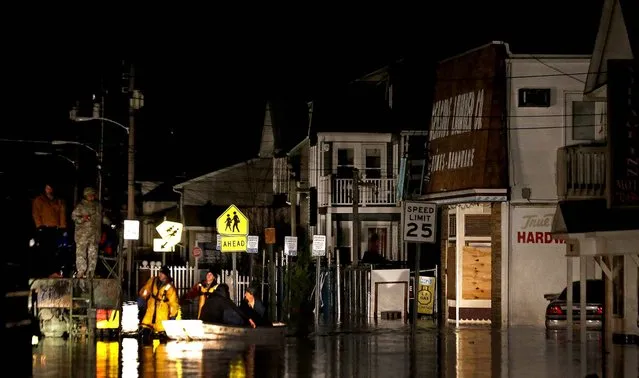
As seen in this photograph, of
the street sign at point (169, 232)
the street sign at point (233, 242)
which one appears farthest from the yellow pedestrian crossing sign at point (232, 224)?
the street sign at point (169, 232)

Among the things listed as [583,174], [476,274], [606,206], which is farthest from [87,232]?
[476,274]

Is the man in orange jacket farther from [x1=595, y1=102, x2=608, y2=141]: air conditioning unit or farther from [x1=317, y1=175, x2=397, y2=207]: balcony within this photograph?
[x1=317, y1=175, x2=397, y2=207]: balcony

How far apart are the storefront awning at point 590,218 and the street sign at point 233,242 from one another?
976cm

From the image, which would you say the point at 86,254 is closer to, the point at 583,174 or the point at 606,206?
the point at 583,174

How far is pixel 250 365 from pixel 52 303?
8.80 metres

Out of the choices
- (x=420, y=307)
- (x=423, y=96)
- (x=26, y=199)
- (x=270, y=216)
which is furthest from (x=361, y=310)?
(x=26, y=199)

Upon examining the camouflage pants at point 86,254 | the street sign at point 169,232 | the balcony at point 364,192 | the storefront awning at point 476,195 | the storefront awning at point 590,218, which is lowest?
the camouflage pants at point 86,254

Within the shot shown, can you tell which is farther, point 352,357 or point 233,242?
point 233,242

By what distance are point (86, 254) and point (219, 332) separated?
5.05 metres

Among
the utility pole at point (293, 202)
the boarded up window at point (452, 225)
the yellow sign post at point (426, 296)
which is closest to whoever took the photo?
the boarded up window at point (452, 225)

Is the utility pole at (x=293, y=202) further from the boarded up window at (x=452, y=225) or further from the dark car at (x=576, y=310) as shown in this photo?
the dark car at (x=576, y=310)

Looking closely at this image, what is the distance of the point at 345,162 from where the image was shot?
53.7 meters

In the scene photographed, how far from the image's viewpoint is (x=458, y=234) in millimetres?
39844

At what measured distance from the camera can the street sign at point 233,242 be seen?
118 feet
